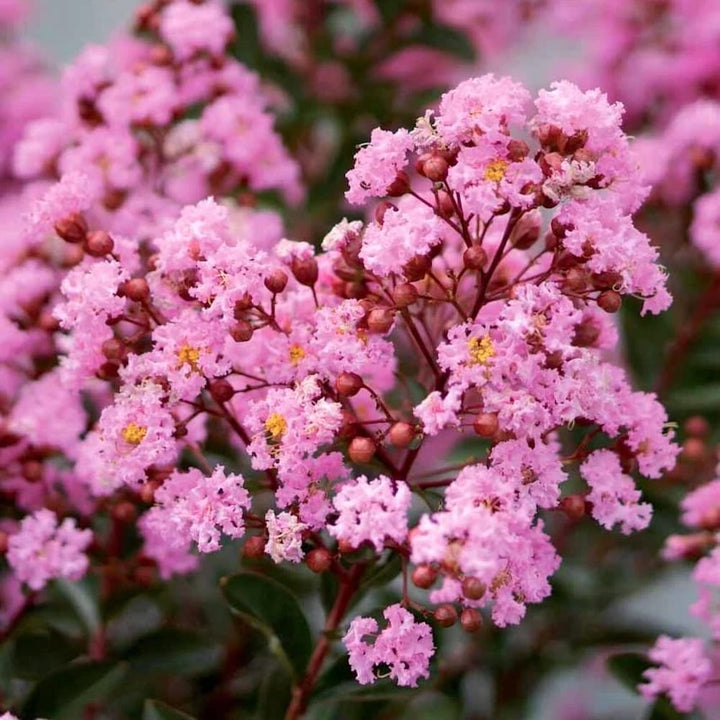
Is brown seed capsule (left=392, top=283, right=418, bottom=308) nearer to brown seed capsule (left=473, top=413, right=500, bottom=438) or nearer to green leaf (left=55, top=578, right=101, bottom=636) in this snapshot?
brown seed capsule (left=473, top=413, right=500, bottom=438)

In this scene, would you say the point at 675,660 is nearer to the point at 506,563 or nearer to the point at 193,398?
the point at 506,563

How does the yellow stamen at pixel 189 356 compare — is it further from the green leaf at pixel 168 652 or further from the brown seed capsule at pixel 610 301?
the green leaf at pixel 168 652

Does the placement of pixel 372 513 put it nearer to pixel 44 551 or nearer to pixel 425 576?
pixel 425 576

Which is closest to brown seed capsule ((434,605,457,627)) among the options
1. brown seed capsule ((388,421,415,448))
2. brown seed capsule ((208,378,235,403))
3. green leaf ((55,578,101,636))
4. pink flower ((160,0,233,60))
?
brown seed capsule ((388,421,415,448))

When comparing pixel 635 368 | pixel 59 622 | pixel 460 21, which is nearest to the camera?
pixel 59 622

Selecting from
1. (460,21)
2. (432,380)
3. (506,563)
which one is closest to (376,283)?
(432,380)

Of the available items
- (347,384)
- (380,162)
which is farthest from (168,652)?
(380,162)

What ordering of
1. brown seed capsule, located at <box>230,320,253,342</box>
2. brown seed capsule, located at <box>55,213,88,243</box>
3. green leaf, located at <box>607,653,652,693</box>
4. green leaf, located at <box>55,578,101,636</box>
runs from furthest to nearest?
green leaf, located at <box>55,578,101,636</box>, green leaf, located at <box>607,653,652,693</box>, brown seed capsule, located at <box>55,213,88,243</box>, brown seed capsule, located at <box>230,320,253,342</box>
